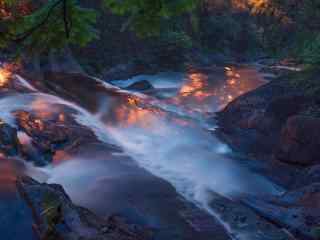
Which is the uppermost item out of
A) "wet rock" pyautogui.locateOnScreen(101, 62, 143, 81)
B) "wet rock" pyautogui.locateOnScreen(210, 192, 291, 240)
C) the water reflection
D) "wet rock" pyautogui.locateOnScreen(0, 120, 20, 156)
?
"wet rock" pyautogui.locateOnScreen(0, 120, 20, 156)

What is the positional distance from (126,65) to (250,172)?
15.3 m

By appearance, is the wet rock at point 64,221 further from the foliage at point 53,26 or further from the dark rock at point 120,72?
the dark rock at point 120,72

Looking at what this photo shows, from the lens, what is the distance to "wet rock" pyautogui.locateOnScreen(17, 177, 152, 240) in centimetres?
678

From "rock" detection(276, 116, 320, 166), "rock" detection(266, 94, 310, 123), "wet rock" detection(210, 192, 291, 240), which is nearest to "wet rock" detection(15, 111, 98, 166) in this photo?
"wet rock" detection(210, 192, 291, 240)

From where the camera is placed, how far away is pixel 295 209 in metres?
9.18

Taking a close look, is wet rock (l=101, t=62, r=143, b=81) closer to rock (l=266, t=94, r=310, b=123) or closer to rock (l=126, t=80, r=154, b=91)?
rock (l=126, t=80, r=154, b=91)

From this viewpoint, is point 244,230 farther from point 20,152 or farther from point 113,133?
point 113,133

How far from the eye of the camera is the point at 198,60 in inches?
1241

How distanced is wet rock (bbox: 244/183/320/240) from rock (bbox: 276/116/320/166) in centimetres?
210

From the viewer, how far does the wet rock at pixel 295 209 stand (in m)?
8.57

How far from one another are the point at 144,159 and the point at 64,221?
5337 mm

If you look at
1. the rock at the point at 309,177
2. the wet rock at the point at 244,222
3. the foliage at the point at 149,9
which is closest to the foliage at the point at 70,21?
Answer: the foliage at the point at 149,9

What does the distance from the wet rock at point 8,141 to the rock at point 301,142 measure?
7305mm

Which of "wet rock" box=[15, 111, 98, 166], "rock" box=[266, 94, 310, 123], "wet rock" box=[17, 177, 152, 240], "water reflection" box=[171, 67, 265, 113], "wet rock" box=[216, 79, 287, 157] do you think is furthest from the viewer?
"water reflection" box=[171, 67, 265, 113]
